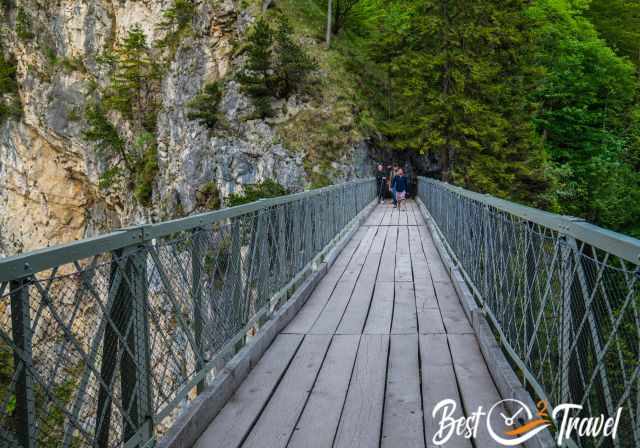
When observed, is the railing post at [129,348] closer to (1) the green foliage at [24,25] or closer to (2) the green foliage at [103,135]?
(2) the green foliage at [103,135]

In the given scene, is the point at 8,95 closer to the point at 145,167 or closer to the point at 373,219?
the point at 145,167

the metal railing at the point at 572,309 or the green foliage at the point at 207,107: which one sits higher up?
the green foliage at the point at 207,107

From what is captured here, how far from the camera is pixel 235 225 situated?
13.1ft

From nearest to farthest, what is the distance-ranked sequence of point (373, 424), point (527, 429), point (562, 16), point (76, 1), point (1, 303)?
point (1, 303) < point (527, 429) < point (373, 424) < point (562, 16) < point (76, 1)

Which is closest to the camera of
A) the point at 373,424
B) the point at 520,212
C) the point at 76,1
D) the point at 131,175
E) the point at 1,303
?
the point at 1,303

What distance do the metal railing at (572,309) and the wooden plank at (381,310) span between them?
1295 millimetres

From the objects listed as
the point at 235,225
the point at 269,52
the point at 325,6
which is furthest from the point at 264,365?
the point at 325,6

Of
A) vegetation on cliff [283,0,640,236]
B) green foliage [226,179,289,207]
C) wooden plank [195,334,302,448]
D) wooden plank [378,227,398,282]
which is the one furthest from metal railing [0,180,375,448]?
vegetation on cliff [283,0,640,236]

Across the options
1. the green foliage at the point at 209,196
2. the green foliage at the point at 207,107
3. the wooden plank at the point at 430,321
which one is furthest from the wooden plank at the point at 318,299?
the green foliage at the point at 207,107

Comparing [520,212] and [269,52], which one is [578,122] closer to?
[269,52]

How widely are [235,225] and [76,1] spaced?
42.4 m

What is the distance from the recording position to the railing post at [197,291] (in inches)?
128

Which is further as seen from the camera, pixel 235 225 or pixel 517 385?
pixel 235 225

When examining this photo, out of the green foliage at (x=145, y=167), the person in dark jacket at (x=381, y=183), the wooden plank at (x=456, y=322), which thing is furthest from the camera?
the green foliage at (x=145, y=167)
